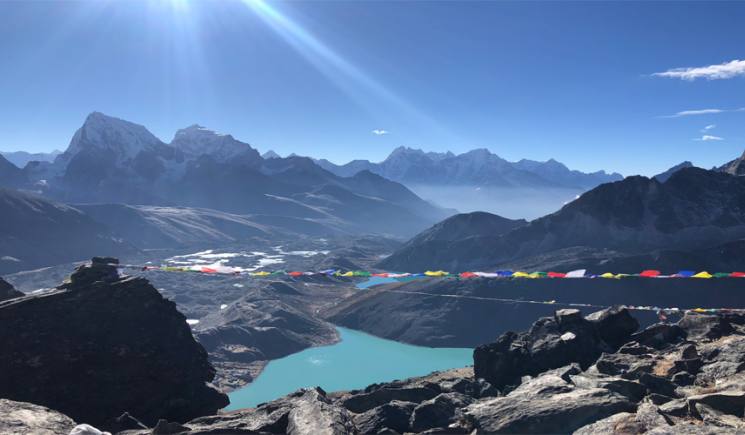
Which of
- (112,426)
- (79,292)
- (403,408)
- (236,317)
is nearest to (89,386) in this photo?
(112,426)

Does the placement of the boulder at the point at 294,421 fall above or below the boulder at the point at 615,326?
below

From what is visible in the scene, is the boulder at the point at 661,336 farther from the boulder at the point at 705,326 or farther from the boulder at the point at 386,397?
the boulder at the point at 386,397

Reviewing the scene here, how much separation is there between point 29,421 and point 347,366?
133m

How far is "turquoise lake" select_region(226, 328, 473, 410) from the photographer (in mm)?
127062

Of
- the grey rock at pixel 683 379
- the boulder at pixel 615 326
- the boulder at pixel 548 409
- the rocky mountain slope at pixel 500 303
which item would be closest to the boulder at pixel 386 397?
the boulder at pixel 548 409

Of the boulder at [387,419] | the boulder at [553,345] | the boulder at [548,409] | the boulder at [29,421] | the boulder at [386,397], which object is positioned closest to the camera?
the boulder at [29,421]

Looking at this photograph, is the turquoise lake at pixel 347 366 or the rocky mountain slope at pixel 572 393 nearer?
the rocky mountain slope at pixel 572 393

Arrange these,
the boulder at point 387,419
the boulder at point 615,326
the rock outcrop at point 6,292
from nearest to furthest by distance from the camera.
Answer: the boulder at point 387,419
the boulder at point 615,326
the rock outcrop at point 6,292

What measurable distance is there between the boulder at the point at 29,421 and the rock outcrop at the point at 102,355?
31.3ft

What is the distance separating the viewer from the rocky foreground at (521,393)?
19609 mm

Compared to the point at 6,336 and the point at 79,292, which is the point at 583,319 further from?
the point at 6,336

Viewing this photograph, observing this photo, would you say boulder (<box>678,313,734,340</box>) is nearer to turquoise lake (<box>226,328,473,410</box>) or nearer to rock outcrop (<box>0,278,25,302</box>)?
rock outcrop (<box>0,278,25,302</box>)

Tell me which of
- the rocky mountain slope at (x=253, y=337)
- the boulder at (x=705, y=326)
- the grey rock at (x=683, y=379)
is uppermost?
the boulder at (x=705, y=326)

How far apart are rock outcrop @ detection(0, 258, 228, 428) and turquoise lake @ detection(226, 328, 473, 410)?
83.1 metres
